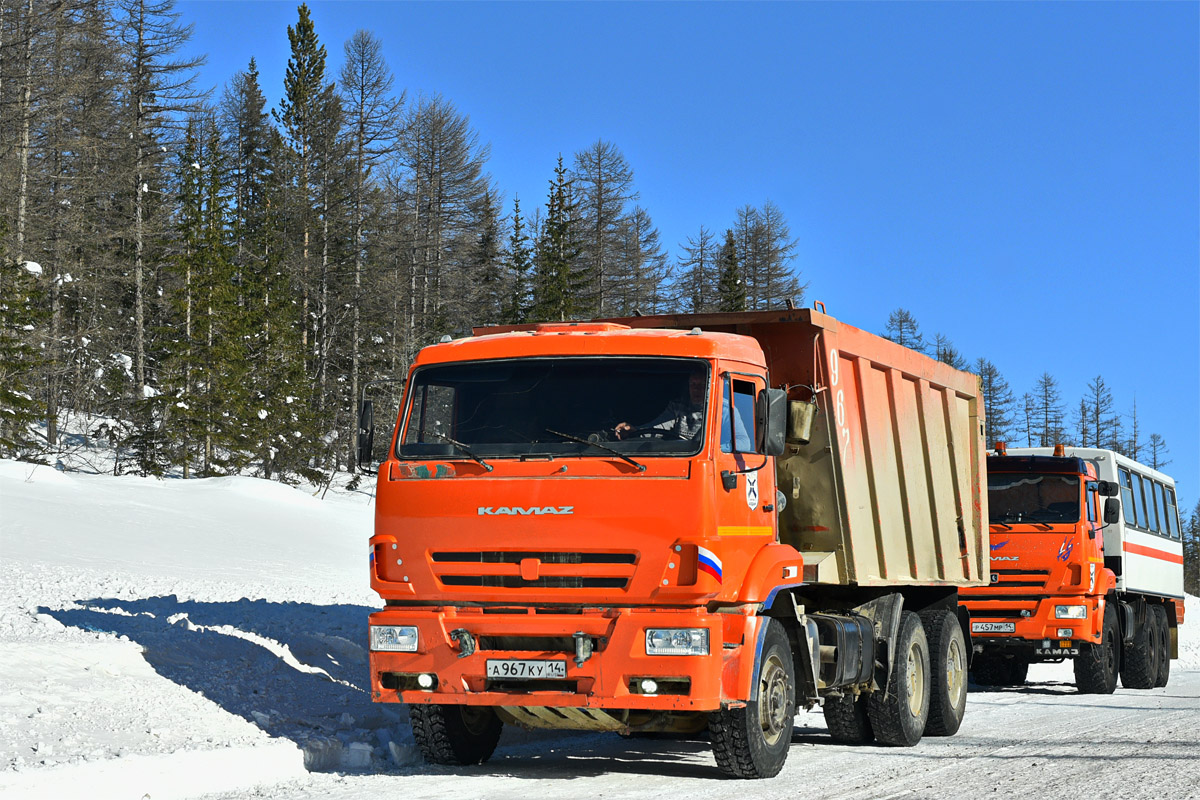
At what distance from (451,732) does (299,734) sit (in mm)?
1167

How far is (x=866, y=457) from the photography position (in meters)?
10.1

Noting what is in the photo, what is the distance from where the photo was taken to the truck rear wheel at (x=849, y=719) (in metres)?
10.4

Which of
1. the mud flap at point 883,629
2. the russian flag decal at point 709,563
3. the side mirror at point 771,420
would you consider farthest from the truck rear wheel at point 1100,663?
the russian flag decal at point 709,563

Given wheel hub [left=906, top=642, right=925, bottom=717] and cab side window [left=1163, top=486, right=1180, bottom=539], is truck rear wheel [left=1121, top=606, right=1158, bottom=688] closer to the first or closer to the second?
cab side window [left=1163, top=486, right=1180, bottom=539]

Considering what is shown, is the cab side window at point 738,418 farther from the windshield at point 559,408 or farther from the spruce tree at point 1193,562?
the spruce tree at point 1193,562

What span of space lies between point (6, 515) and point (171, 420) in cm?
1528

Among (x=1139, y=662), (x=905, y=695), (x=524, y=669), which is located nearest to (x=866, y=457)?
(x=905, y=695)

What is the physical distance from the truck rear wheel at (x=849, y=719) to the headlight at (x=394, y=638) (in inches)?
161

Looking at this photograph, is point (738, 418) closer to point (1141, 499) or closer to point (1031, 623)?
point (1031, 623)

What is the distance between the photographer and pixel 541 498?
24.8 ft

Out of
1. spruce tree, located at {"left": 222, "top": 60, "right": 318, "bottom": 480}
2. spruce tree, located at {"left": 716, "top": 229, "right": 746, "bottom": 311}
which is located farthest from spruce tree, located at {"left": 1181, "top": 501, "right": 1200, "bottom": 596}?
spruce tree, located at {"left": 222, "top": 60, "right": 318, "bottom": 480}

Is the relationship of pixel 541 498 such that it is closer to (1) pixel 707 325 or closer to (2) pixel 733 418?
(2) pixel 733 418

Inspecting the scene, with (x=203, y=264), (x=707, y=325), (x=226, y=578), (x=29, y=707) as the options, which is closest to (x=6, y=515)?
(x=226, y=578)

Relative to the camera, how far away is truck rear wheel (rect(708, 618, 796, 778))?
7906mm
